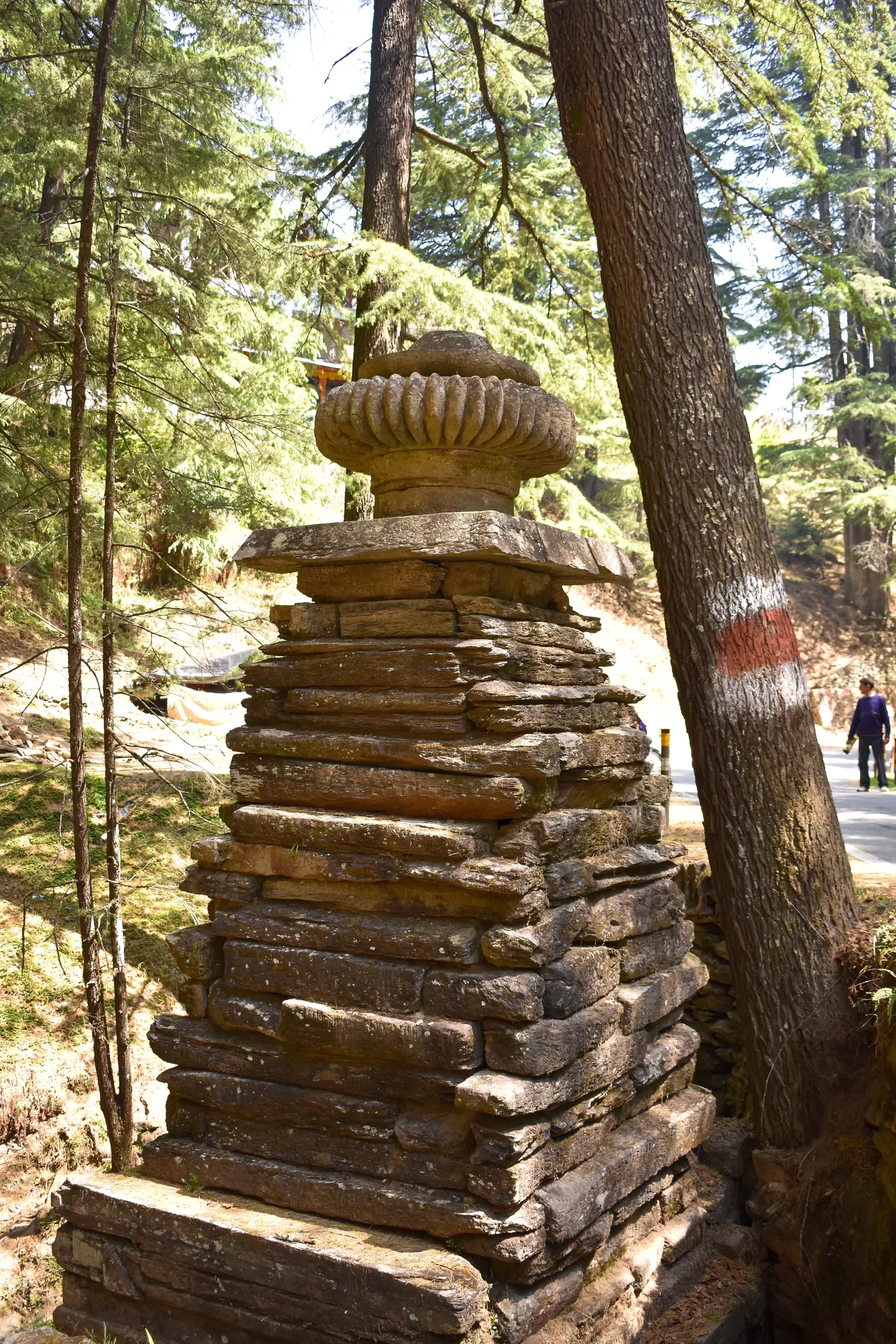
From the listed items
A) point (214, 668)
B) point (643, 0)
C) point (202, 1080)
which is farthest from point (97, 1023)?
point (214, 668)

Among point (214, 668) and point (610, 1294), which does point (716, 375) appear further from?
point (214, 668)

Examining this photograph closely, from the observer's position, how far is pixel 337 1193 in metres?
3.46

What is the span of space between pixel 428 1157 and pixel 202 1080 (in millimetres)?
908

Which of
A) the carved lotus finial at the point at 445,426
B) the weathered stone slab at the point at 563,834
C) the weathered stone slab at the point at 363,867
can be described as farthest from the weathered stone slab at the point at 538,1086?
the carved lotus finial at the point at 445,426

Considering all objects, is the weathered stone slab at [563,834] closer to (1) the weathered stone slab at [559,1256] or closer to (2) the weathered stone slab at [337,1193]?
(2) the weathered stone slab at [337,1193]

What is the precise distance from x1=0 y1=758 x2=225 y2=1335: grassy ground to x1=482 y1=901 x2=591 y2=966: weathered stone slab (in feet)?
5.23

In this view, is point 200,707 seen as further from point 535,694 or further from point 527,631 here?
point 535,694

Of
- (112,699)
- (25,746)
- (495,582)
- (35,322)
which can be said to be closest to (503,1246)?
(495,582)

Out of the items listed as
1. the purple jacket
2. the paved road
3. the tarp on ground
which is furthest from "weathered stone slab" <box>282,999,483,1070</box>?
the purple jacket

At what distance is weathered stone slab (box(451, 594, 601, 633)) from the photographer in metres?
3.78

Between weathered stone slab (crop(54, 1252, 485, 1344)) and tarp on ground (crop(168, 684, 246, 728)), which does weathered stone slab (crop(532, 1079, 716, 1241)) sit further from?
tarp on ground (crop(168, 684, 246, 728))

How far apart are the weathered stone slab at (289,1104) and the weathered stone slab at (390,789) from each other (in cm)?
96

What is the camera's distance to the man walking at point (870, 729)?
14.9 m

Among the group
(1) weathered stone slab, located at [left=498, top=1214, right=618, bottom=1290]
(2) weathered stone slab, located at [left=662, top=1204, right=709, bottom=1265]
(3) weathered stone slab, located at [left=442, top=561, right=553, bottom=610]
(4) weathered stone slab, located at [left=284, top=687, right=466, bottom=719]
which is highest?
(3) weathered stone slab, located at [left=442, top=561, right=553, bottom=610]
